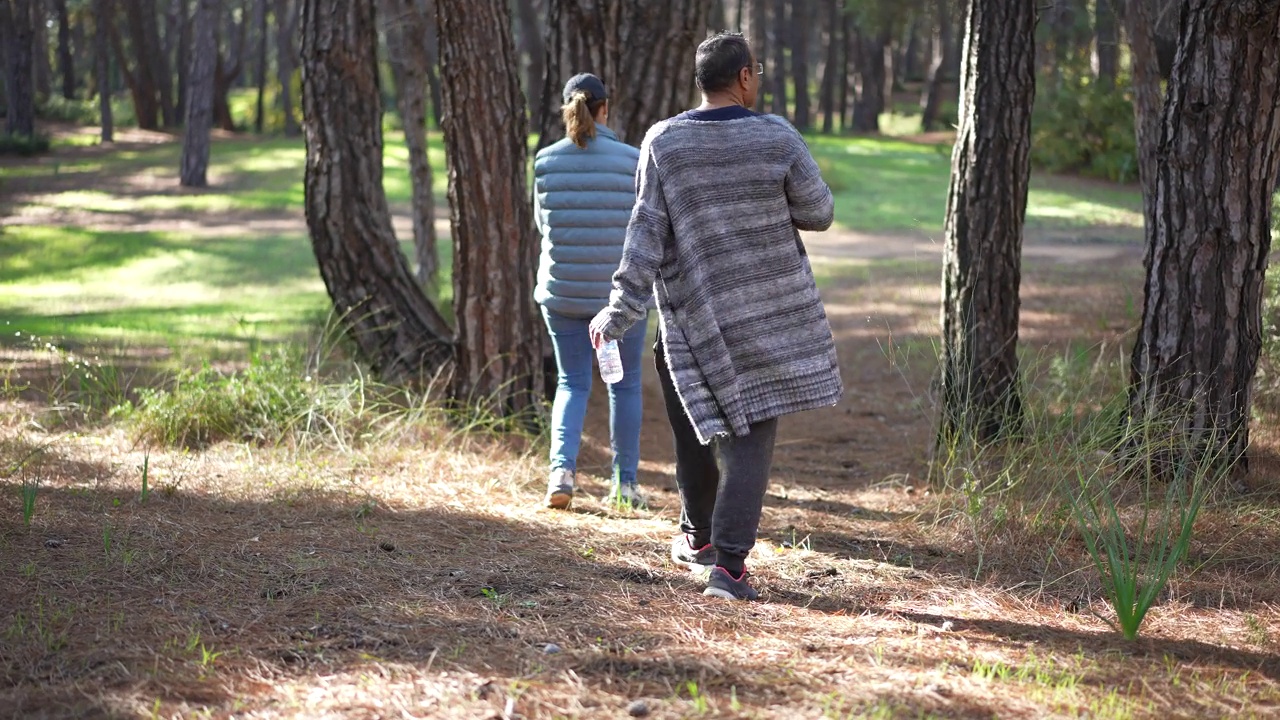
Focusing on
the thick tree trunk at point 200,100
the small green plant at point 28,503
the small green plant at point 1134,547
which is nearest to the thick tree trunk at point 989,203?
the small green plant at point 1134,547

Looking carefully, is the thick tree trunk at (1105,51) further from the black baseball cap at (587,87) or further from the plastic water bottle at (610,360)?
the plastic water bottle at (610,360)

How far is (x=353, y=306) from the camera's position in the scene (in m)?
8.08

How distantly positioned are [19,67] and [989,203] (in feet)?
100

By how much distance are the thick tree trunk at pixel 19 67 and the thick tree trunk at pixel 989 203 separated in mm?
30089

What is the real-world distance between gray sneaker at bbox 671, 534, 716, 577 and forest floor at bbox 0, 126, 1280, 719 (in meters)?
0.09

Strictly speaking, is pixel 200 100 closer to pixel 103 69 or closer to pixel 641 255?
pixel 103 69

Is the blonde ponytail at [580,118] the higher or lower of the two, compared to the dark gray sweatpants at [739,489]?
higher

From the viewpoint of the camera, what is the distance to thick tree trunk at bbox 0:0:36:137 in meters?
30.5

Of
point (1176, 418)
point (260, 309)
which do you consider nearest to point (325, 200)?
point (260, 309)

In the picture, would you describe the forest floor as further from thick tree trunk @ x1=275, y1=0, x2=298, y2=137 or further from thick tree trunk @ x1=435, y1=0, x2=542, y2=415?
thick tree trunk @ x1=275, y1=0, x2=298, y2=137

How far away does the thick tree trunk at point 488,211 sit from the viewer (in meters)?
6.86

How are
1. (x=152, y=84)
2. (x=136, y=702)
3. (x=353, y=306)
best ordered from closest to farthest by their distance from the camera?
(x=136, y=702)
(x=353, y=306)
(x=152, y=84)

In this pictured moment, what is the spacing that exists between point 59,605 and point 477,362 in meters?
3.47

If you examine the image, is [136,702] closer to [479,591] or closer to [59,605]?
[59,605]
